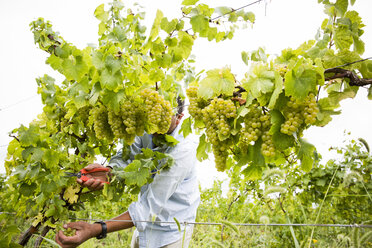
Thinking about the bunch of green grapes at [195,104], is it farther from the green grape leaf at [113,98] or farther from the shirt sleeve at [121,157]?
the shirt sleeve at [121,157]

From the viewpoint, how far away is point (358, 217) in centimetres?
334

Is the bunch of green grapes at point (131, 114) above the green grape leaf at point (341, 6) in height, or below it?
below

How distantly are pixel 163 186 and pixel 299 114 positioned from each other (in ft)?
3.96

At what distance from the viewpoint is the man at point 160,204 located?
1865 millimetres

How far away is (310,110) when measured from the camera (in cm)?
88

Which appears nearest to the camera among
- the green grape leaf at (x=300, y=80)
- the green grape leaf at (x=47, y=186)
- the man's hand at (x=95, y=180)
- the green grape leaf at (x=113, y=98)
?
the green grape leaf at (x=300, y=80)

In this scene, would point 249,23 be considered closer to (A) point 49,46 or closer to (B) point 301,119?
(B) point 301,119

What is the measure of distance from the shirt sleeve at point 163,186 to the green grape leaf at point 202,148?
0.56m

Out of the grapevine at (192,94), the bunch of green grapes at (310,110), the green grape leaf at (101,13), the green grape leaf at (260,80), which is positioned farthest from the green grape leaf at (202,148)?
the green grape leaf at (101,13)

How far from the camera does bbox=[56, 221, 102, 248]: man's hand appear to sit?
1.79 meters

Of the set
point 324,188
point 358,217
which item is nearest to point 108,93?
point 324,188

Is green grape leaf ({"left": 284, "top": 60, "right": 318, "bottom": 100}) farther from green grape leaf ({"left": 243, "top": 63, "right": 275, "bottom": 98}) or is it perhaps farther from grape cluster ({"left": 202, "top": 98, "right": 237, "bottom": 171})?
grape cluster ({"left": 202, "top": 98, "right": 237, "bottom": 171})

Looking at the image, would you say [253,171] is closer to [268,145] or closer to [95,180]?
[268,145]

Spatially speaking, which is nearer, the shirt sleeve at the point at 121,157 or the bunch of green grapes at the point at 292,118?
the bunch of green grapes at the point at 292,118
